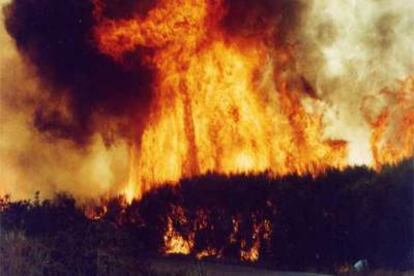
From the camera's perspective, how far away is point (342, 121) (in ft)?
48.1

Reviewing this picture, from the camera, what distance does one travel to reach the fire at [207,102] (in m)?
14.0

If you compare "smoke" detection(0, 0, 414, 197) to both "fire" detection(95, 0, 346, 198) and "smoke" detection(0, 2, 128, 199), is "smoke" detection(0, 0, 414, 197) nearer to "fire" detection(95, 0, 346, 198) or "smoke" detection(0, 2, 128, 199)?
"smoke" detection(0, 2, 128, 199)

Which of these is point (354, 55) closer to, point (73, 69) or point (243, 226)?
point (243, 226)

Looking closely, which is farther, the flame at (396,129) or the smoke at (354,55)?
the smoke at (354,55)

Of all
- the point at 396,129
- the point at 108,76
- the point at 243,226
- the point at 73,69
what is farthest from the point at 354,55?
the point at 73,69

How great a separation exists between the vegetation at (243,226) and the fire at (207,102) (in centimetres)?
124

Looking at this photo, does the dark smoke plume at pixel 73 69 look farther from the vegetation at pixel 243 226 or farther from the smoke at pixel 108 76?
the vegetation at pixel 243 226

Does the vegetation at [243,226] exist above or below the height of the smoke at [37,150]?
below

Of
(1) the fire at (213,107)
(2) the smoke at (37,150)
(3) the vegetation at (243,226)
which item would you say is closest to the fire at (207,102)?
(1) the fire at (213,107)

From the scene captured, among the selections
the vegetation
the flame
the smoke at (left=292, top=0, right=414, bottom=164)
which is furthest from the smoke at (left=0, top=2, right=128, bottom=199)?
the flame

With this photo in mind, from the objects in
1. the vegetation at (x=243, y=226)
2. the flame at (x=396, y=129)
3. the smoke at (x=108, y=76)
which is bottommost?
the vegetation at (x=243, y=226)

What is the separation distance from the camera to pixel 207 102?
14172mm

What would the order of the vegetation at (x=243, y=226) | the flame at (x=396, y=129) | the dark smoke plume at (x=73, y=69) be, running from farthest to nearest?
the dark smoke plume at (x=73, y=69)
the flame at (x=396, y=129)
the vegetation at (x=243, y=226)

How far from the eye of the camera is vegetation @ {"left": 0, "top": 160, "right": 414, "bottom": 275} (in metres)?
10.3
